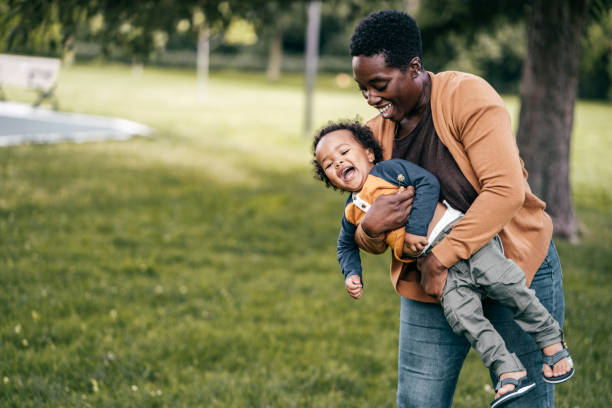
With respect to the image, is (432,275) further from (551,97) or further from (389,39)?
(551,97)

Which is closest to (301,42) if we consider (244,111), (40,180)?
(244,111)

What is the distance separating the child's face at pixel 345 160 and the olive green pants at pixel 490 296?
412 mm

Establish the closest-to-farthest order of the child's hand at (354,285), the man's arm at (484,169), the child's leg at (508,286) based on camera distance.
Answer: the man's arm at (484,169)
the child's leg at (508,286)
the child's hand at (354,285)

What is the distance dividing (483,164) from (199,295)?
3.88m

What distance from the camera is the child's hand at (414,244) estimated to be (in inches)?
84.6

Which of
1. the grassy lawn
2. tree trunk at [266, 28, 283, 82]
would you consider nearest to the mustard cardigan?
the grassy lawn

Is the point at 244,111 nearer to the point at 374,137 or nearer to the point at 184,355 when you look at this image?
the point at 184,355

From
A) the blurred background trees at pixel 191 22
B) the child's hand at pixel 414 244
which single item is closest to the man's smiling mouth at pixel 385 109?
the child's hand at pixel 414 244

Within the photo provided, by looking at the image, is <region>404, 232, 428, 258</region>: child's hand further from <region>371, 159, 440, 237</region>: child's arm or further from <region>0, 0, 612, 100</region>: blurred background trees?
<region>0, 0, 612, 100</region>: blurred background trees

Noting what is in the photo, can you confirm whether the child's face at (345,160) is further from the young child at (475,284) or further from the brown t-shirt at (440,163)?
the brown t-shirt at (440,163)

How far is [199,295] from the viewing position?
214 inches

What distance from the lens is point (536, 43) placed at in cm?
670

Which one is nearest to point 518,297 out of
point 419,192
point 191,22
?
point 419,192

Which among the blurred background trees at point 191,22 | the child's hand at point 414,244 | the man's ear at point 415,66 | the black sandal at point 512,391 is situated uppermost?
the blurred background trees at point 191,22
